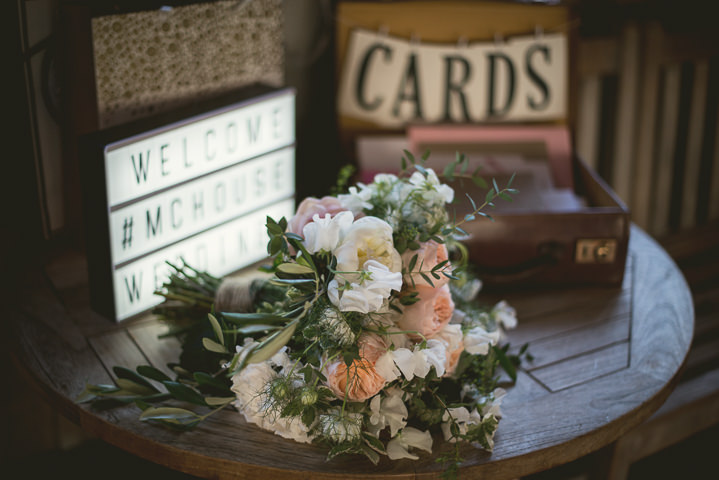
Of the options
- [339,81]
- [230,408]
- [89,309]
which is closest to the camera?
[230,408]

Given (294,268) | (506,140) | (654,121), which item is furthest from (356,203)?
(654,121)

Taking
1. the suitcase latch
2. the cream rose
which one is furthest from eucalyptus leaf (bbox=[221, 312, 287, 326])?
the suitcase latch

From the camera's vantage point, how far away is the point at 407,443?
104cm

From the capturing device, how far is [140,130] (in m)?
1.26

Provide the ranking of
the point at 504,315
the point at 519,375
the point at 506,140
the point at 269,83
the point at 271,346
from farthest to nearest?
the point at 506,140, the point at 269,83, the point at 504,315, the point at 519,375, the point at 271,346

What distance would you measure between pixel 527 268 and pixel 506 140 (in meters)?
0.53

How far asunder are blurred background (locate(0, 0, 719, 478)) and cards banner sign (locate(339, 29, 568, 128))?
0.23 ft

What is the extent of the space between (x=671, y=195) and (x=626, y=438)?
1175 millimetres

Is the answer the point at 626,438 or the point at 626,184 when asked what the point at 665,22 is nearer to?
the point at 626,184

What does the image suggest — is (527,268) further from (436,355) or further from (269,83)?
(269,83)

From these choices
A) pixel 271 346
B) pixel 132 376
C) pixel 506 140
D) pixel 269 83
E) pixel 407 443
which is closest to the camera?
pixel 271 346

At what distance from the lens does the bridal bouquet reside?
989 mm

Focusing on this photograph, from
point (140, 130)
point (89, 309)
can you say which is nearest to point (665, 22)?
point (140, 130)

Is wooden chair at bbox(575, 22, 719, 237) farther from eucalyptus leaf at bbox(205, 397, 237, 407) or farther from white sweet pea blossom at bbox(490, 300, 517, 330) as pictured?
eucalyptus leaf at bbox(205, 397, 237, 407)
